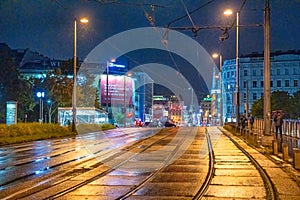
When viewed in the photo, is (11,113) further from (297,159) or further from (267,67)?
(297,159)

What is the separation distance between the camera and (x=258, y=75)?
110 meters

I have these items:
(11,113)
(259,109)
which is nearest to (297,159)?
(11,113)

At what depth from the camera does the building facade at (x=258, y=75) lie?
10544cm

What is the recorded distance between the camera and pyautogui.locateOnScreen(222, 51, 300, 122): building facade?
105 meters

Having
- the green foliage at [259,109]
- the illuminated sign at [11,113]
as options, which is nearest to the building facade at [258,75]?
the green foliage at [259,109]

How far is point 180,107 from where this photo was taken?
130m

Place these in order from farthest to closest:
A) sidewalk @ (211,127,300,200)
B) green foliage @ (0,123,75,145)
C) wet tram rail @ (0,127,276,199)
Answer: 1. green foliage @ (0,123,75,145)
2. sidewalk @ (211,127,300,200)
3. wet tram rail @ (0,127,276,199)

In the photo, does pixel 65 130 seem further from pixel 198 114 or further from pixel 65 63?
pixel 198 114

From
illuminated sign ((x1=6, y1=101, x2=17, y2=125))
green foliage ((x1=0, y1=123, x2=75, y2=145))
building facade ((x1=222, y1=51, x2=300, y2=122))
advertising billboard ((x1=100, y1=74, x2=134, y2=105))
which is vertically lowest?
green foliage ((x1=0, y1=123, x2=75, y2=145))

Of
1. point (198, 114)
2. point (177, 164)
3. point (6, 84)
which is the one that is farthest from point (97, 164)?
point (198, 114)

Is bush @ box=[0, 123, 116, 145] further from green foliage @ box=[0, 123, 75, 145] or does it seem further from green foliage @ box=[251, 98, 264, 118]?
green foliage @ box=[251, 98, 264, 118]

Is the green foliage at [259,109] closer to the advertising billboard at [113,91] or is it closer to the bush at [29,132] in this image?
the advertising billboard at [113,91]

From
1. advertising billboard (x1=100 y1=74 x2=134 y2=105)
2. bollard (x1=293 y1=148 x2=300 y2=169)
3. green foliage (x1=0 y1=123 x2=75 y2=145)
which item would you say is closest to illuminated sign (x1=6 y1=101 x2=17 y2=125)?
green foliage (x1=0 y1=123 x2=75 y2=145)

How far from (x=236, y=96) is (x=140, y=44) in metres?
10.1
